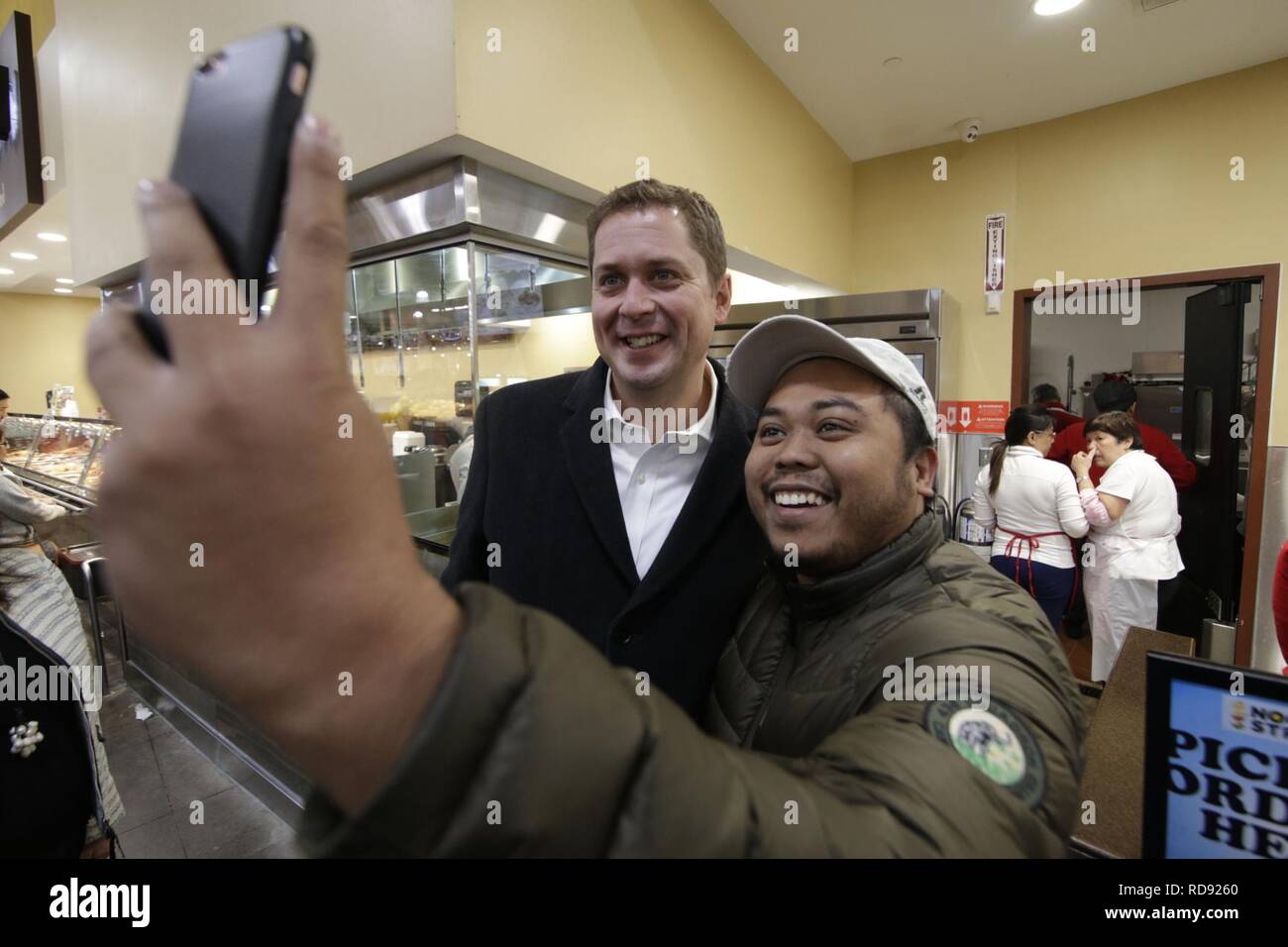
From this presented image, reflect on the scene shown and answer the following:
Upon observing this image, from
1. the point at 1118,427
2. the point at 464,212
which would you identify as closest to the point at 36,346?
the point at 464,212

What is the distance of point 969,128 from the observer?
11.7 ft

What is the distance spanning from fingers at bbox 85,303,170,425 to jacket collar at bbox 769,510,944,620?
26.5 inches

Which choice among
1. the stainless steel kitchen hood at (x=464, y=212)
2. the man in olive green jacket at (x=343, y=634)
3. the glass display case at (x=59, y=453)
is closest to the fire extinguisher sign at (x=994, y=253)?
the stainless steel kitchen hood at (x=464, y=212)

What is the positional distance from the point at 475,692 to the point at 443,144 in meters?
1.67

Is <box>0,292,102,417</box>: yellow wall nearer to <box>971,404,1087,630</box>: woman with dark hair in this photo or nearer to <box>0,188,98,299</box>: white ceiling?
<box>0,188,98,299</box>: white ceiling

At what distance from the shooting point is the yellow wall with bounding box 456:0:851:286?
1.55m

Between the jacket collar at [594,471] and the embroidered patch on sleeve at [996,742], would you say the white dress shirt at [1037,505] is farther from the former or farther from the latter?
the embroidered patch on sleeve at [996,742]

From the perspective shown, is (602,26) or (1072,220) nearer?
(602,26)

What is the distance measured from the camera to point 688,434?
44.6 inches

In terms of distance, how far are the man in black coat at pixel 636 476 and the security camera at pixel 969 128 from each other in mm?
3384

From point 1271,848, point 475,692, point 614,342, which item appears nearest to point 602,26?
point 614,342

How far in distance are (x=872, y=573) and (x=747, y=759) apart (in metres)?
0.41

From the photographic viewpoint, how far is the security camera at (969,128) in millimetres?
3523
